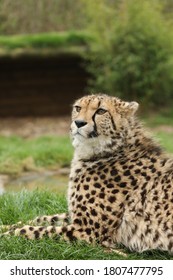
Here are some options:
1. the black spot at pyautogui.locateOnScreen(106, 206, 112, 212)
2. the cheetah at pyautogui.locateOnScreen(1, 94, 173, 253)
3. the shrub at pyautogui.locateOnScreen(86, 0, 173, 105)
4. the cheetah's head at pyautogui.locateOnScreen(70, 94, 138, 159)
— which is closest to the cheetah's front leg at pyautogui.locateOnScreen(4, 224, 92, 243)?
the cheetah at pyautogui.locateOnScreen(1, 94, 173, 253)

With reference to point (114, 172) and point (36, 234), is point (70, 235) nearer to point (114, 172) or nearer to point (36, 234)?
point (36, 234)

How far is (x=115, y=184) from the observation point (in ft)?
13.1

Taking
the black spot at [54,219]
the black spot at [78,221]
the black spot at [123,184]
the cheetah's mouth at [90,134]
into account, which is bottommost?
the black spot at [78,221]

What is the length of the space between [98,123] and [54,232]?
0.70 meters

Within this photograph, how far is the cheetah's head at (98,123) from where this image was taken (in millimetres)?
3912

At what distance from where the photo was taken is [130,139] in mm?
4113

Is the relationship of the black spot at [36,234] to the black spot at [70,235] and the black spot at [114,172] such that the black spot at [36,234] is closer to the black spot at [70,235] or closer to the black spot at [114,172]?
the black spot at [70,235]

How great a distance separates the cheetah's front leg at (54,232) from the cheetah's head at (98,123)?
18.3 inches

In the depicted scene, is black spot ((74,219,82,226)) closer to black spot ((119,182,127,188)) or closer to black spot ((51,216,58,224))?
black spot ((119,182,127,188))

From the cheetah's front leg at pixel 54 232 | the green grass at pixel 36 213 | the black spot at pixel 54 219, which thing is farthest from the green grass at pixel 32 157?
the cheetah's front leg at pixel 54 232
